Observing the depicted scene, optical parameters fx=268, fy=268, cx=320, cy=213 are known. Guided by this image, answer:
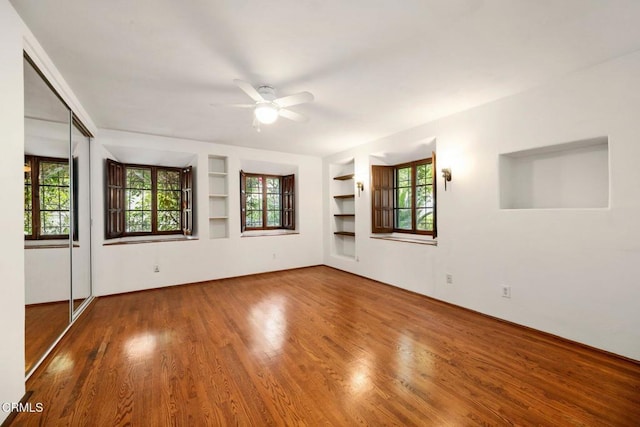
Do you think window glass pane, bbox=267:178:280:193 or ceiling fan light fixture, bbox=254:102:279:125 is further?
window glass pane, bbox=267:178:280:193

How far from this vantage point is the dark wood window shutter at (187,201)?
5082 mm

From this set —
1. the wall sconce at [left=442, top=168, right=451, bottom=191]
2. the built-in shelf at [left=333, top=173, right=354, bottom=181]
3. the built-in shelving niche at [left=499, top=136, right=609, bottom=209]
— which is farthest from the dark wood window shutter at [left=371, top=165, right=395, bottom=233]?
the built-in shelving niche at [left=499, top=136, right=609, bottom=209]

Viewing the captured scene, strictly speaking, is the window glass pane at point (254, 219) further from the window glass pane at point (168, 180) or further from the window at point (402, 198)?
the window at point (402, 198)

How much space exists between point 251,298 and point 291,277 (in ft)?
4.40

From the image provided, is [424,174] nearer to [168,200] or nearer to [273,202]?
[273,202]

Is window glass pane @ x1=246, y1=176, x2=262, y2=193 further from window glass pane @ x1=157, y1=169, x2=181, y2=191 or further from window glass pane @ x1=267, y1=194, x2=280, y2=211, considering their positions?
window glass pane @ x1=157, y1=169, x2=181, y2=191

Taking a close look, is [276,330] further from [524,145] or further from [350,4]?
[524,145]

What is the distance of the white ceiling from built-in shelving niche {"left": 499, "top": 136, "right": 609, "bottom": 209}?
783 millimetres

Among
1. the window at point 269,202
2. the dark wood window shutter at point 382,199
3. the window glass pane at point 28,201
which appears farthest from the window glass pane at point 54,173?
the dark wood window shutter at point 382,199

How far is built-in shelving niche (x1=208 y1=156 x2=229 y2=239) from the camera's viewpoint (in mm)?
5289

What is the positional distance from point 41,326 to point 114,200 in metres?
2.59

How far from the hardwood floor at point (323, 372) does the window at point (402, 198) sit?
5.90ft

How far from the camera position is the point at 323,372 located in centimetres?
215

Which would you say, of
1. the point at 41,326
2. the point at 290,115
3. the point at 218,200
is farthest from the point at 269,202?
the point at 41,326
